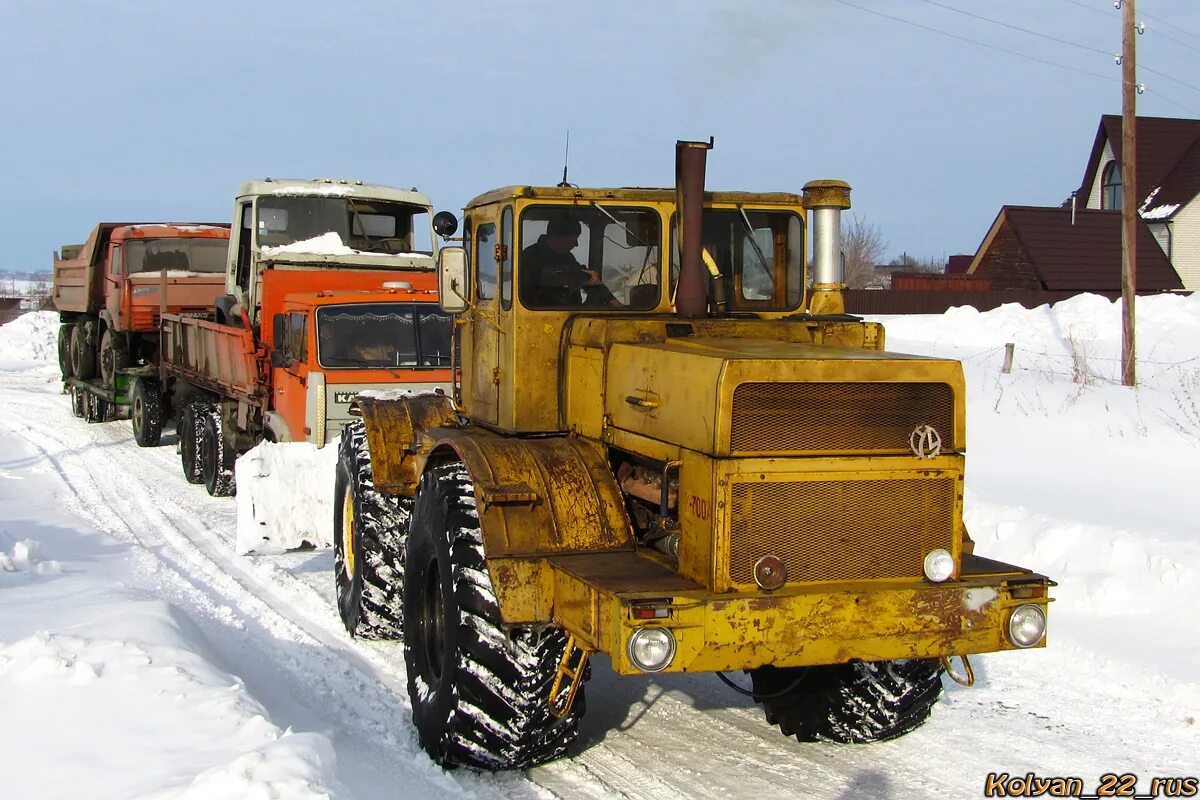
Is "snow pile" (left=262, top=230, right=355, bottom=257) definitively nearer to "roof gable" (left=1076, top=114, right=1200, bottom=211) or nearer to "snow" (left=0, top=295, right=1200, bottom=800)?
"snow" (left=0, top=295, right=1200, bottom=800)

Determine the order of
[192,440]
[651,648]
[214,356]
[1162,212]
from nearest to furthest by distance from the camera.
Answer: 1. [651,648]
2. [214,356]
3. [192,440]
4. [1162,212]

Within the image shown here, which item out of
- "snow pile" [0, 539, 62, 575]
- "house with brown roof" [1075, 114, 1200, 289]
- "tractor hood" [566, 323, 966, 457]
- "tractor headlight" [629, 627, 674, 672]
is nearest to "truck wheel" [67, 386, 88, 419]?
"snow pile" [0, 539, 62, 575]

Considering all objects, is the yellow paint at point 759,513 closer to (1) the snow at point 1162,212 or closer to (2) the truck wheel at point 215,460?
(2) the truck wheel at point 215,460

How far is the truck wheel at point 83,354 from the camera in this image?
20.7 meters

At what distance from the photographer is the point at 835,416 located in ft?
16.9

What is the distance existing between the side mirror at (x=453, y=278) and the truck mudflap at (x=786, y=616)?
2.03 meters

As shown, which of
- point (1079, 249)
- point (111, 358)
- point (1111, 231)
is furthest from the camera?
point (1111, 231)

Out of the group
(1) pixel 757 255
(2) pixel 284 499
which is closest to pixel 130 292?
(2) pixel 284 499

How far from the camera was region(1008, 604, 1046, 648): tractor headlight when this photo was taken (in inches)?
209

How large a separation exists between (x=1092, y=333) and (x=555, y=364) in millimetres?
22051

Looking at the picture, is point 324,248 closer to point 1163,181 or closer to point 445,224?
point 445,224

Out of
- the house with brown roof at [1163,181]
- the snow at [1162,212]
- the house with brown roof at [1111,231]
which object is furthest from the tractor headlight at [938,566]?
the snow at [1162,212]

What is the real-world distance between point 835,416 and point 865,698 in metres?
1.78

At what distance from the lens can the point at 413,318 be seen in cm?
1220
